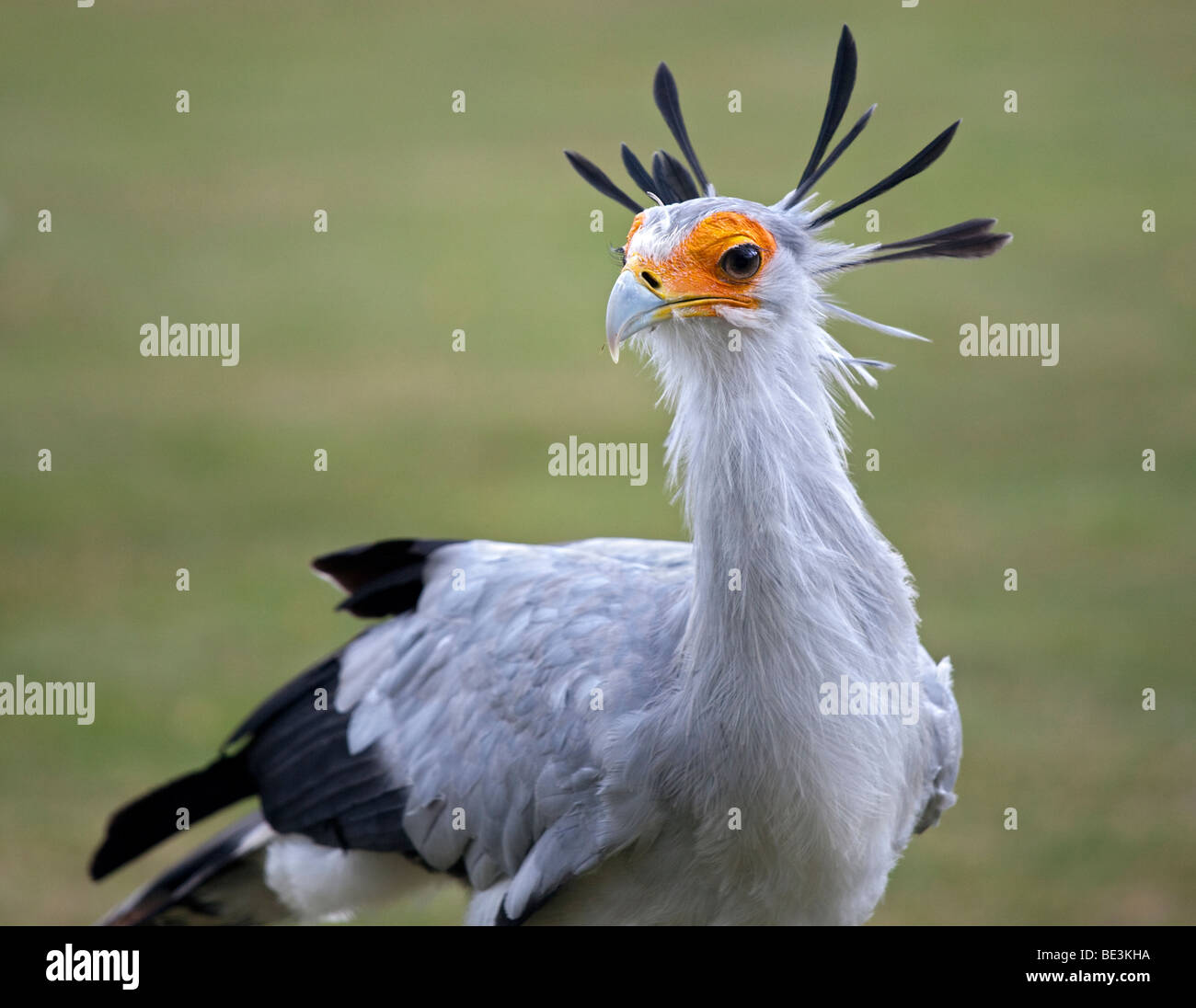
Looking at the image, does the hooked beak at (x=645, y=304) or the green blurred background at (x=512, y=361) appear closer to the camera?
the hooked beak at (x=645, y=304)

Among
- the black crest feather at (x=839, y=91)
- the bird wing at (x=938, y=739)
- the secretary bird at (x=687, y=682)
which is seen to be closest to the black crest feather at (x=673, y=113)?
the secretary bird at (x=687, y=682)

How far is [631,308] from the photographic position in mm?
2852

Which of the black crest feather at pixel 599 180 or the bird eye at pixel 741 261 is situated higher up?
the black crest feather at pixel 599 180

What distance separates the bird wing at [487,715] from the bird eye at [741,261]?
86 cm

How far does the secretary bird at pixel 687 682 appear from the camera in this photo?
2914 mm

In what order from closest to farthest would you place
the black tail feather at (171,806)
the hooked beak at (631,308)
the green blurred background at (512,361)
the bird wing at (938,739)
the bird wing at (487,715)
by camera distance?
the hooked beak at (631,308), the bird wing at (487,715), the bird wing at (938,739), the black tail feather at (171,806), the green blurred background at (512,361)

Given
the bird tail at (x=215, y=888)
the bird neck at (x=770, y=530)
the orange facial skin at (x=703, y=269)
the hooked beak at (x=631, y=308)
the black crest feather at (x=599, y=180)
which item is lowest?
the bird tail at (x=215, y=888)

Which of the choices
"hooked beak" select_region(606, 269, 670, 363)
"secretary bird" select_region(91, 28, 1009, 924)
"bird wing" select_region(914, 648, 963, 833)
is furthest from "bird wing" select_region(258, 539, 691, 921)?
"hooked beak" select_region(606, 269, 670, 363)

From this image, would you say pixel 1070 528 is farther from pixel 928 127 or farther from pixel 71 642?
pixel 928 127

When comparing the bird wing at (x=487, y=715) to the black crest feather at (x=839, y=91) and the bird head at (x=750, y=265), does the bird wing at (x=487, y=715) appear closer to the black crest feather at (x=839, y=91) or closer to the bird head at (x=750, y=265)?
the bird head at (x=750, y=265)

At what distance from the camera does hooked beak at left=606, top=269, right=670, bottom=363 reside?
2.84 metres

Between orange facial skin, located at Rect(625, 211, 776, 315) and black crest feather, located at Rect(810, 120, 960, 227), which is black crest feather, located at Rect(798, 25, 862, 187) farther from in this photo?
orange facial skin, located at Rect(625, 211, 776, 315)

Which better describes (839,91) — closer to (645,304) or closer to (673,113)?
(673,113)

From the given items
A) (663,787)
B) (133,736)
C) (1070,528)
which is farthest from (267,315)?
(663,787)
